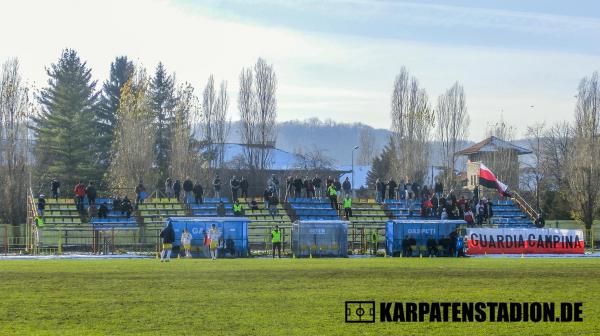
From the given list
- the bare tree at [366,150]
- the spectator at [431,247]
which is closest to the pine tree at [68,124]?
the spectator at [431,247]

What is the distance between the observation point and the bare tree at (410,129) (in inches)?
3410

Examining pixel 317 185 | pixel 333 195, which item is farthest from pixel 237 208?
pixel 317 185

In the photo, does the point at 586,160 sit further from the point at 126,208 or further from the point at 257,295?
the point at 257,295

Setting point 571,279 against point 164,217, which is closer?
point 571,279

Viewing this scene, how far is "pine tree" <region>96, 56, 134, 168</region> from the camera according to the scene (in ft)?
311

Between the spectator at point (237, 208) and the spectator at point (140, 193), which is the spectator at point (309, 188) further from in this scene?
the spectator at point (140, 193)

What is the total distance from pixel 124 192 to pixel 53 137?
20298 millimetres

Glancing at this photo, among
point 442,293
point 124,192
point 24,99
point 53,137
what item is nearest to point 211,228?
point 442,293

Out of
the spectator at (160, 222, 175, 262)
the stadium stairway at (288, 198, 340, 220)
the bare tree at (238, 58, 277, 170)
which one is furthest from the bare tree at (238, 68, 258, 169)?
the spectator at (160, 222, 175, 262)

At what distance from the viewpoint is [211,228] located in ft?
152

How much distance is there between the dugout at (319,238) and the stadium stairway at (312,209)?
1147 cm

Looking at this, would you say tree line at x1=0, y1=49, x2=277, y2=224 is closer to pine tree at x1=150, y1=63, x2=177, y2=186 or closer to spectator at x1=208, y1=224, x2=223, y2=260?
pine tree at x1=150, y1=63, x2=177, y2=186

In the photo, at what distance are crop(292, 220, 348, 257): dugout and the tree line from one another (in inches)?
1096

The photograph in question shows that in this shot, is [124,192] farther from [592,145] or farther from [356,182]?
[356,182]
